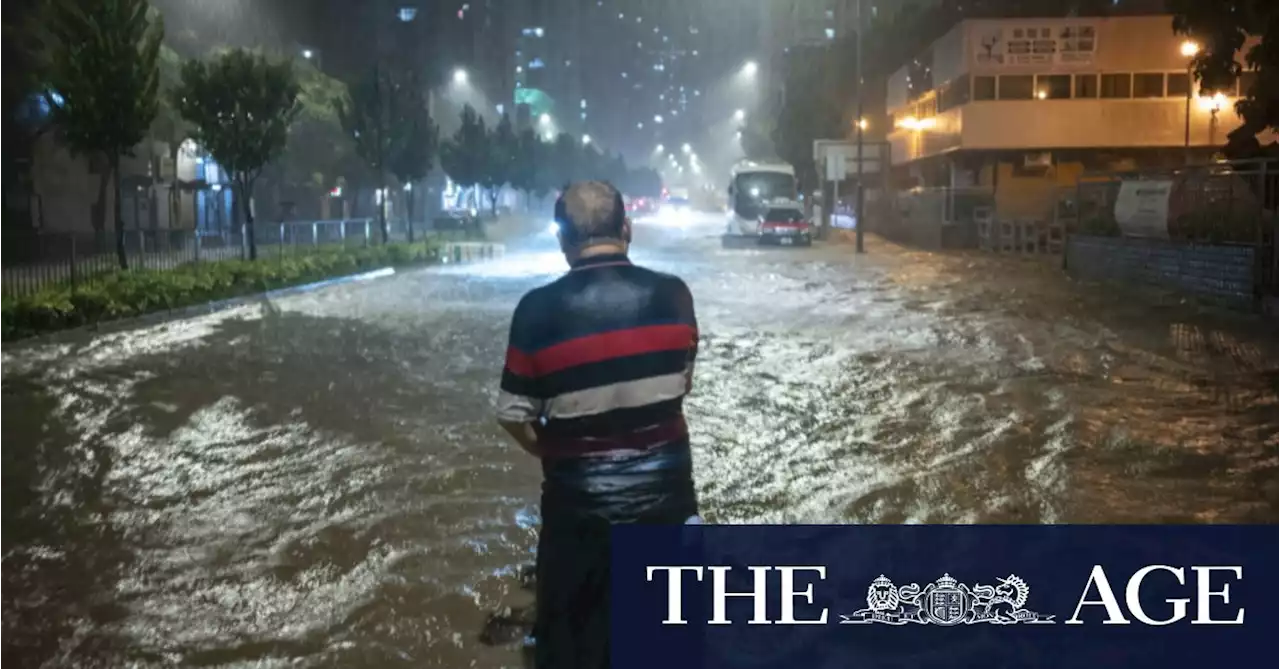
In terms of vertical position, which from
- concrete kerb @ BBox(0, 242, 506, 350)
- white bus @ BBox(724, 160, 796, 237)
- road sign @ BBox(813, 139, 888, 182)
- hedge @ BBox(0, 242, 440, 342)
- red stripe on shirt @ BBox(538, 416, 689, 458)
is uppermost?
road sign @ BBox(813, 139, 888, 182)

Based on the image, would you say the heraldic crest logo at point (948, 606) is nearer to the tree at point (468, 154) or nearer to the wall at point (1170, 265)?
the wall at point (1170, 265)

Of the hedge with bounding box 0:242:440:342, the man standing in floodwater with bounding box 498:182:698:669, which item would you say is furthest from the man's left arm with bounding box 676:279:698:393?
the hedge with bounding box 0:242:440:342

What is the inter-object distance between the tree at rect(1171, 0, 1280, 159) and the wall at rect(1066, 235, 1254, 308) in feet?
9.53

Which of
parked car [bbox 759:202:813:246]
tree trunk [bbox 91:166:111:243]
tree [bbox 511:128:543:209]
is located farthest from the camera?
tree [bbox 511:128:543:209]

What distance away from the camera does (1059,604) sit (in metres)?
5.98

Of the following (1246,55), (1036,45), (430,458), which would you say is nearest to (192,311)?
(430,458)

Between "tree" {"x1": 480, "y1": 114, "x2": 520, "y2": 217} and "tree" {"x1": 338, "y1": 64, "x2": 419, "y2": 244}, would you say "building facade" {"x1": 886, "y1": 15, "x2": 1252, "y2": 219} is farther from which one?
"tree" {"x1": 480, "y1": 114, "x2": 520, "y2": 217}

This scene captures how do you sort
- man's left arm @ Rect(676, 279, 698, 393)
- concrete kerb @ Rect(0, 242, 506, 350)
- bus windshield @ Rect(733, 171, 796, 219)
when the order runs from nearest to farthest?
man's left arm @ Rect(676, 279, 698, 393), concrete kerb @ Rect(0, 242, 506, 350), bus windshield @ Rect(733, 171, 796, 219)

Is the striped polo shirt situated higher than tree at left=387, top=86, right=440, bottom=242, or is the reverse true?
tree at left=387, top=86, right=440, bottom=242

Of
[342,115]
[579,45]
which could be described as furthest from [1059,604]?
[579,45]

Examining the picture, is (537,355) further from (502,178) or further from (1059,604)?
(502,178)

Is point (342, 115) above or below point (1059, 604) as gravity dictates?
above

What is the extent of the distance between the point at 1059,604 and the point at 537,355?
3.47 m

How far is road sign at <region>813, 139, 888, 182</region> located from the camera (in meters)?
48.6
